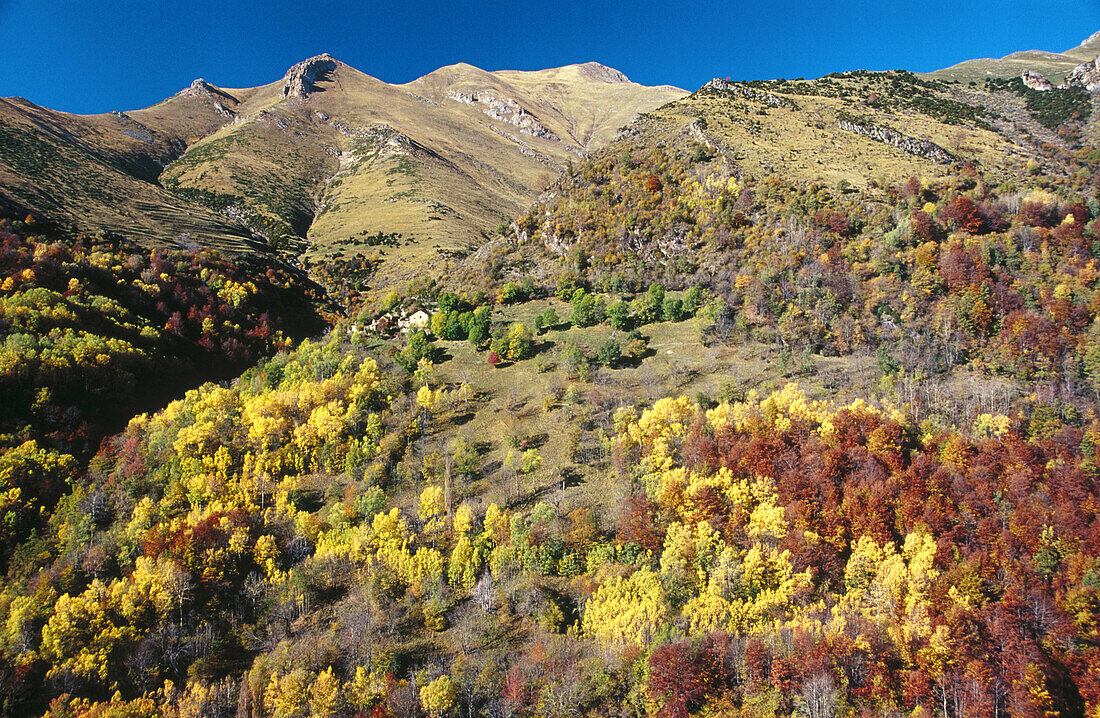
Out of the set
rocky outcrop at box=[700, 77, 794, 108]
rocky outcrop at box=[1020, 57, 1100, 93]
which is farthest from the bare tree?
rocky outcrop at box=[1020, 57, 1100, 93]

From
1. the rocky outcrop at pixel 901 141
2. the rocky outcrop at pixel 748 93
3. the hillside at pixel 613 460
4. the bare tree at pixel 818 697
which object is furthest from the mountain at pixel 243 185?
the bare tree at pixel 818 697

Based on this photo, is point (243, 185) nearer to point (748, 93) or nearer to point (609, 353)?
point (748, 93)

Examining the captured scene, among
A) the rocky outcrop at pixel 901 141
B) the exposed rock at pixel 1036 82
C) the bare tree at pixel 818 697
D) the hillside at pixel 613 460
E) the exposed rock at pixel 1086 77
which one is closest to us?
the bare tree at pixel 818 697

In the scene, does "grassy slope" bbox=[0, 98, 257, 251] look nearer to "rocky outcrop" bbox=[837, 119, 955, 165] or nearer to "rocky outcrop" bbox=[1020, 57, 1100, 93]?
"rocky outcrop" bbox=[837, 119, 955, 165]

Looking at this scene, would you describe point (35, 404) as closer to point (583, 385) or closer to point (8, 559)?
point (8, 559)

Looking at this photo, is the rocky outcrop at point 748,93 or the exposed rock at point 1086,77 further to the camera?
the exposed rock at point 1086,77

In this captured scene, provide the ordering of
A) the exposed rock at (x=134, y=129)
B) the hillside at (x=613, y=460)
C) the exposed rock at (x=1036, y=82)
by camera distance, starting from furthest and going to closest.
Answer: the exposed rock at (x=134, y=129), the exposed rock at (x=1036, y=82), the hillside at (x=613, y=460)

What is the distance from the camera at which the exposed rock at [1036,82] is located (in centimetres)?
Answer: 11069

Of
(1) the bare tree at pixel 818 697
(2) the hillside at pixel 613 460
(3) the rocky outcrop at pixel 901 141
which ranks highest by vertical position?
(3) the rocky outcrop at pixel 901 141

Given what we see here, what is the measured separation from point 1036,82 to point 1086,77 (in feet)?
24.5

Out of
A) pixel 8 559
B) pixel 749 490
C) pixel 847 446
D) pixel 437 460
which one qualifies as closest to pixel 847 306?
pixel 847 446

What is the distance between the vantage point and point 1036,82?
369 ft

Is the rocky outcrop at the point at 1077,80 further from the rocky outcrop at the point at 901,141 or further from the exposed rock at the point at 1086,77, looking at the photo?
the rocky outcrop at the point at 901,141

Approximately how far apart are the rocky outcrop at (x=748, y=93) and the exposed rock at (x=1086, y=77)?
193 feet
